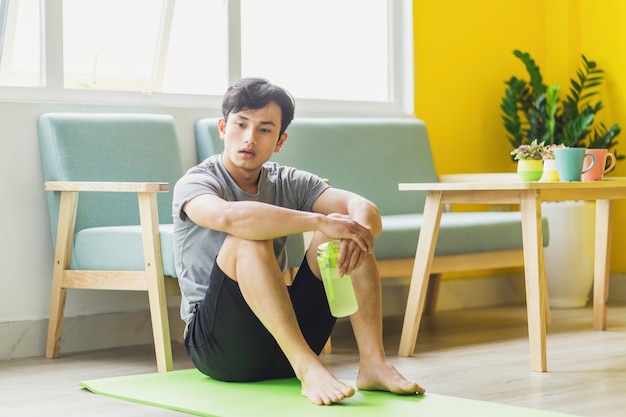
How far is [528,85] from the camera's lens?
5055 millimetres

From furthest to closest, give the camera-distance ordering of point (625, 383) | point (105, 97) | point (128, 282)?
point (105, 97)
point (128, 282)
point (625, 383)

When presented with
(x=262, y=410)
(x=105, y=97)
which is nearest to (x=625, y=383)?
(x=262, y=410)

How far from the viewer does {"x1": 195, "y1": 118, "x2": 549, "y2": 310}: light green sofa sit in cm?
367

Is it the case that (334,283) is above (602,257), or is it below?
above

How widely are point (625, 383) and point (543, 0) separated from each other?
2918 mm

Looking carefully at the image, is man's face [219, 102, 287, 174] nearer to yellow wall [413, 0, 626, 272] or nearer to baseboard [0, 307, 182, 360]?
baseboard [0, 307, 182, 360]

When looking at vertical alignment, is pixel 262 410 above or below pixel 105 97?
below

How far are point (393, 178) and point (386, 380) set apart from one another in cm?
189

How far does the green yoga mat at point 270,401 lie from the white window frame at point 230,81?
130 centimetres

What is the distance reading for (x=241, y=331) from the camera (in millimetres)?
2461

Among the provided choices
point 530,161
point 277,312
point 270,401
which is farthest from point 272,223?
point 530,161

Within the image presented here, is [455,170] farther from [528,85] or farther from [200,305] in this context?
[200,305]

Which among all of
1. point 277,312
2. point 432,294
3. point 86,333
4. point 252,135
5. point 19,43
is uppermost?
point 19,43

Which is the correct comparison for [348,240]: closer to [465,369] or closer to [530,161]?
[465,369]
